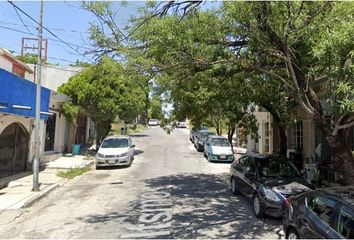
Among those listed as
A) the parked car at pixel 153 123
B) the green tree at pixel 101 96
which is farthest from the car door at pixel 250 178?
the parked car at pixel 153 123

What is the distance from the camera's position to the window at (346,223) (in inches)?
212

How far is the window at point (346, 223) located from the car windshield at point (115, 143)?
17308mm

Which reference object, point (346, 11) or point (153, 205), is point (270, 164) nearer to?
point (153, 205)

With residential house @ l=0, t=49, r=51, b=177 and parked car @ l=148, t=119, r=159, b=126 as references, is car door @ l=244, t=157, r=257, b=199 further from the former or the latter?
parked car @ l=148, t=119, r=159, b=126

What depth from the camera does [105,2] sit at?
10617 millimetres

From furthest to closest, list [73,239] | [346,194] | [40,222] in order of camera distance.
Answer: [40,222] < [73,239] < [346,194]

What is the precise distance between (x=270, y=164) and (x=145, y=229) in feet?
14.7

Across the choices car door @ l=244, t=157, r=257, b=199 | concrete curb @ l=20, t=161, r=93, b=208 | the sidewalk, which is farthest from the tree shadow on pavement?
the sidewalk

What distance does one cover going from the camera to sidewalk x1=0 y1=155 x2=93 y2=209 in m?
11.9

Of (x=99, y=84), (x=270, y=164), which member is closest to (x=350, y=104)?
(x=270, y=164)

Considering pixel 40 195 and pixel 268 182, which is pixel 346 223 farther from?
pixel 40 195

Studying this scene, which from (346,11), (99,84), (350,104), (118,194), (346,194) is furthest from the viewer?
(99,84)

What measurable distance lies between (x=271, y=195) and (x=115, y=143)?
14126 millimetres

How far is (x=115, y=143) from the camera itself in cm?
2236
